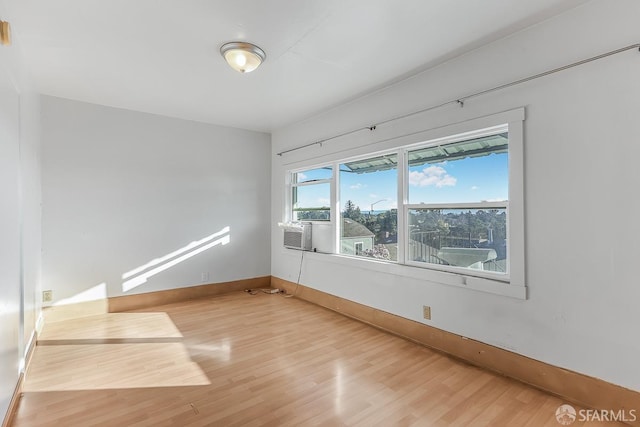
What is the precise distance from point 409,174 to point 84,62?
3.34m

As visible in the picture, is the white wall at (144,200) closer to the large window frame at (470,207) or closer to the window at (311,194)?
the window at (311,194)

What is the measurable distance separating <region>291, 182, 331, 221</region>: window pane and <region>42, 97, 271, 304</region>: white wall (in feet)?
2.20

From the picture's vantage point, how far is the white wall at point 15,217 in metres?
1.81

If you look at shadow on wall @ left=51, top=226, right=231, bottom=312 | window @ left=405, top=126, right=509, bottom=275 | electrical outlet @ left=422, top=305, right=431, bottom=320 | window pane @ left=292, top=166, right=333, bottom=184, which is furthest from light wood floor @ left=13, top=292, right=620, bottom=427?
window pane @ left=292, top=166, right=333, bottom=184

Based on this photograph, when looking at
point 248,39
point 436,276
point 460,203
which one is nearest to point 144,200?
point 248,39

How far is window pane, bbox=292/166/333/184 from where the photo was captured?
174 inches

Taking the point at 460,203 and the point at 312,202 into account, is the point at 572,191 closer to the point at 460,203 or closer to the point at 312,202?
the point at 460,203

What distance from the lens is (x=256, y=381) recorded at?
2.33 meters

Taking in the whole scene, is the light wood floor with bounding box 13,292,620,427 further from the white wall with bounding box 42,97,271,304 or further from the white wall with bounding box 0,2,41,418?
the white wall with bounding box 42,97,271,304

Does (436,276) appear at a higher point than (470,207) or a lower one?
lower

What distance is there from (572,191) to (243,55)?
→ 272cm

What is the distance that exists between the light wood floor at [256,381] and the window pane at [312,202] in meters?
1.65

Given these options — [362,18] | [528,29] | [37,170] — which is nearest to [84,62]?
[37,170]

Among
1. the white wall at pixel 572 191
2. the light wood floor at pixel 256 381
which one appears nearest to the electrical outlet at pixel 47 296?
the light wood floor at pixel 256 381
